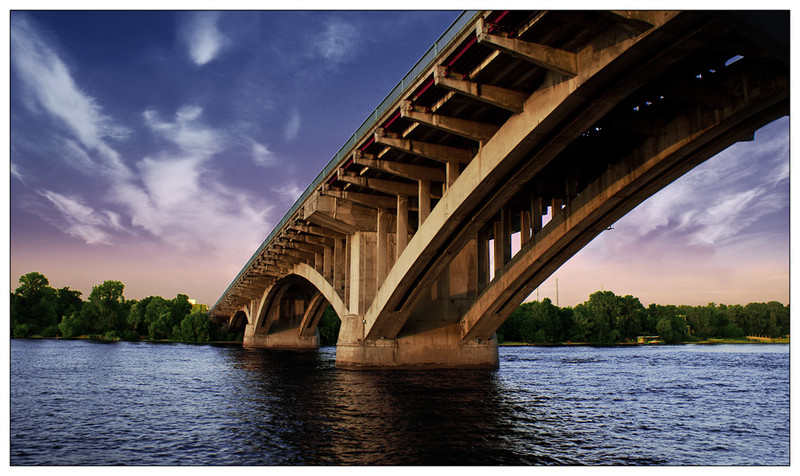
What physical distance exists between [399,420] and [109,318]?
9613cm

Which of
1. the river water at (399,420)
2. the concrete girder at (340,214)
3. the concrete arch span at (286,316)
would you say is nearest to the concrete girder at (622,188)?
the river water at (399,420)

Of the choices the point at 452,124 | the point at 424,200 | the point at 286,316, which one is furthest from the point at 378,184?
the point at 286,316

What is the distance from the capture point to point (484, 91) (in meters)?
16.9

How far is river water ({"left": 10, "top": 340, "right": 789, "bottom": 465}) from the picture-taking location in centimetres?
1184

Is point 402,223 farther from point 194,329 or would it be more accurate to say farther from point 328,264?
point 194,329

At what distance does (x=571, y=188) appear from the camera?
73.3 feet

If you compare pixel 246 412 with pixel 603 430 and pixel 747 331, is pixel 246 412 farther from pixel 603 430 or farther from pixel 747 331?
pixel 747 331

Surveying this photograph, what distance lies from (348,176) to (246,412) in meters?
12.9

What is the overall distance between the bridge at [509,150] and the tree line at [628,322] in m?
63.8

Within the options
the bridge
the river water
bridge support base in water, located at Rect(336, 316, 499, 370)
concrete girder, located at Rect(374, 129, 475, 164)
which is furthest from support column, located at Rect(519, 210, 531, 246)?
bridge support base in water, located at Rect(336, 316, 499, 370)

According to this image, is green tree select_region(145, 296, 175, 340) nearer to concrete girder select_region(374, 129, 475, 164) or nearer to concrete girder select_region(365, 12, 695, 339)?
concrete girder select_region(365, 12, 695, 339)

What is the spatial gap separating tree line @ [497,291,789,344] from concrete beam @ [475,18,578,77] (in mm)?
80646

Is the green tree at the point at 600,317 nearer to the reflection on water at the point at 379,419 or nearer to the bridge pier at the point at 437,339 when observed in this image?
the bridge pier at the point at 437,339

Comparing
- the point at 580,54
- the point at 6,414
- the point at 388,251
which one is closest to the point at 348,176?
the point at 388,251
